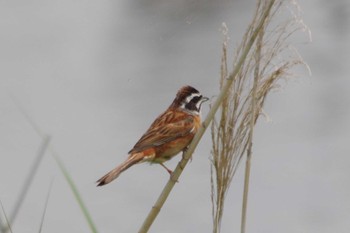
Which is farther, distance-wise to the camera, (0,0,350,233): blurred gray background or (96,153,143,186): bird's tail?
(0,0,350,233): blurred gray background

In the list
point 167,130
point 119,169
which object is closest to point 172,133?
point 167,130

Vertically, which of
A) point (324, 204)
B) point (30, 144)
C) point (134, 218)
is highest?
point (30, 144)

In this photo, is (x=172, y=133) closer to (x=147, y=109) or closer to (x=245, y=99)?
(x=245, y=99)

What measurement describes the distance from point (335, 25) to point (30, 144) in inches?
144

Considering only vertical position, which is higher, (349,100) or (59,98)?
(59,98)

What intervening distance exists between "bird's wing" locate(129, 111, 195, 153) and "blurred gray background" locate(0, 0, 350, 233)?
8.87 ft

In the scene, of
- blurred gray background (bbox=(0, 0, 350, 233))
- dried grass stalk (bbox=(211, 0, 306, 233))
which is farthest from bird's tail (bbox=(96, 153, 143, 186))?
blurred gray background (bbox=(0, 0, 350, 233))

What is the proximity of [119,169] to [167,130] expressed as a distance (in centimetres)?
59

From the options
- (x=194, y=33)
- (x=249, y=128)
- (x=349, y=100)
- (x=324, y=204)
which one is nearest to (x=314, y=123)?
(x=349, y=100)

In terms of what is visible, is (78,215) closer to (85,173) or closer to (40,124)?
(85,173)

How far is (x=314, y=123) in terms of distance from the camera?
8047mm

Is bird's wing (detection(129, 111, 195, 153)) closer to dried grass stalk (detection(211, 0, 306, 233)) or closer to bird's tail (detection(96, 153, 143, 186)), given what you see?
bird's tail (detection(96, 153, 143, 186))

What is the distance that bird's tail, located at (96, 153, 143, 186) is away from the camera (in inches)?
119

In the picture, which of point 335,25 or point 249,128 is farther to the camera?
point 335,25
